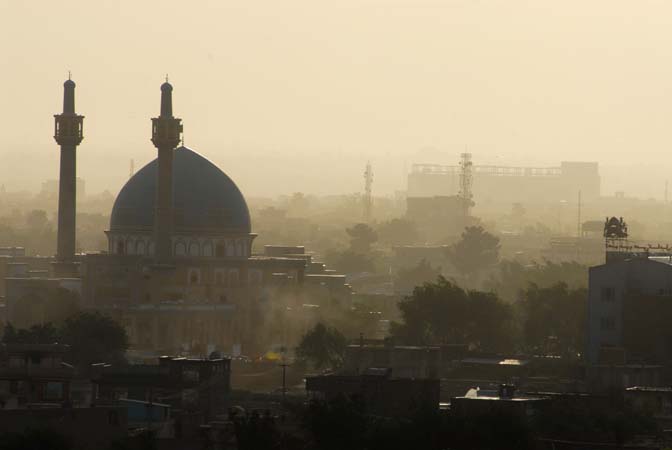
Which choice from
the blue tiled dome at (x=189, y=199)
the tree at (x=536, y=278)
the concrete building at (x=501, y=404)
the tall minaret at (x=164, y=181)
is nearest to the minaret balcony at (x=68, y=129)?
the blue tiled dome at (x=189, y=199)

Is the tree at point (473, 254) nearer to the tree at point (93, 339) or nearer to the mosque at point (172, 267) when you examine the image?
the mosque at point (172, 267)

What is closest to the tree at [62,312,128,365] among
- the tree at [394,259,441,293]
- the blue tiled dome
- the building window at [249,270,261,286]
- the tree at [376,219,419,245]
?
the blue tiled dome

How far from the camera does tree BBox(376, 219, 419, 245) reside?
18288 cm

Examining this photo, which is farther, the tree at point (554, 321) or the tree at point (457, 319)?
the tree at point (457, 319)

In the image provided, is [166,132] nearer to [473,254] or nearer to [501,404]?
[501,404]

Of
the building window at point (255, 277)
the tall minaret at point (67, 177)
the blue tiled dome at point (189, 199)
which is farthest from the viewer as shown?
the tall minaret at point (67, 177)

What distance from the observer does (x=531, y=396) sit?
6425 centimetres

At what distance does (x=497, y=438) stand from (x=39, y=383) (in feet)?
42.5

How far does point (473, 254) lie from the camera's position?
140875mm

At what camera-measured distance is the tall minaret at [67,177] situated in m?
103

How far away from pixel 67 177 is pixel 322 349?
22.8 metres

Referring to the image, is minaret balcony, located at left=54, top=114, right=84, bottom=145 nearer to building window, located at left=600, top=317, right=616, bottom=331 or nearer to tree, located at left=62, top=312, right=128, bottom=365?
tree, located at left=62, top=312, right=128, bottom=365

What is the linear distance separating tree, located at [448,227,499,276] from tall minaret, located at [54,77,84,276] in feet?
126

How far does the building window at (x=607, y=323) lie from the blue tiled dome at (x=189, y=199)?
23600mm
